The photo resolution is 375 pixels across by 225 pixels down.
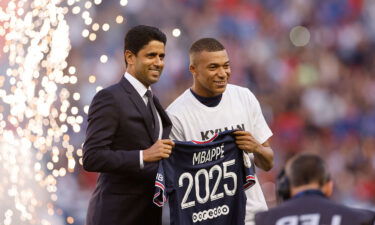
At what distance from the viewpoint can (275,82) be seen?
29.1ft

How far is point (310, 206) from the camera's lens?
9.62ft

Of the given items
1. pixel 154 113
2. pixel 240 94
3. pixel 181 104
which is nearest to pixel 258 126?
pixel 240 94

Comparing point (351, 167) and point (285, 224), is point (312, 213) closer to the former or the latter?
point (285, 224)

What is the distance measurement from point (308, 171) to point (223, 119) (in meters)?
1.41

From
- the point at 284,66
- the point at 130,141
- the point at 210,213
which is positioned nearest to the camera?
the point at 130,141

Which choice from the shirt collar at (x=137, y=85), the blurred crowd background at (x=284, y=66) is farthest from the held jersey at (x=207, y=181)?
the blurred crowd background at (x=284, y=66)

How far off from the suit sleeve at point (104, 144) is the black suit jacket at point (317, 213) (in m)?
1.01

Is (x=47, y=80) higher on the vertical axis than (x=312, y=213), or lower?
higher

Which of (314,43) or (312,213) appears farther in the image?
(314,43)

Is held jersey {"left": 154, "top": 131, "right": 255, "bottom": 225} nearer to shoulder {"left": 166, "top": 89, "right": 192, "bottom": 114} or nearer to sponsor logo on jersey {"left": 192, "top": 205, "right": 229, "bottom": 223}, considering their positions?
sponsor logo on jersey {"left": 192, "top": 205, "right": 229, "bottom": 223}

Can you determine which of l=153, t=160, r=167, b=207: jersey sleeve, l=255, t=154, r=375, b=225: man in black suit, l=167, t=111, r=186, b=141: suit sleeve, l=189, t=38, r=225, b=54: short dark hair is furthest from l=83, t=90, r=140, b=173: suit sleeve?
l=255, t=154, r=375, b=225: man in black suit

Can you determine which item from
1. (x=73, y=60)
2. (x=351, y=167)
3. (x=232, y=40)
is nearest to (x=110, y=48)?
(x=73, y=60)

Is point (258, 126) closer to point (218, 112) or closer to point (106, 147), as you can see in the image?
point (218, 112)

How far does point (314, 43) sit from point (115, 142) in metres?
5.52
